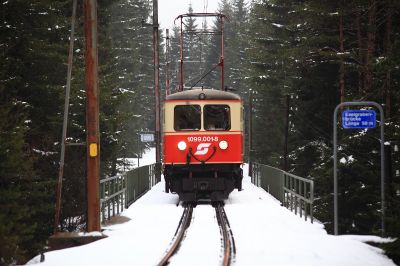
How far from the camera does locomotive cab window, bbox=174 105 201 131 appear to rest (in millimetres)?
17094

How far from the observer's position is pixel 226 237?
1105 centimetres

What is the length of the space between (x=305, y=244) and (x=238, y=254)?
1.52 meters

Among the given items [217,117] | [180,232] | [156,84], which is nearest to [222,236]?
[180,232]

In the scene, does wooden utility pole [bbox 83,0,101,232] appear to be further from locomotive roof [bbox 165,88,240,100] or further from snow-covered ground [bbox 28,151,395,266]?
locomotive roof [bbox 165,88,240,100]

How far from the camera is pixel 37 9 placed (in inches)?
661

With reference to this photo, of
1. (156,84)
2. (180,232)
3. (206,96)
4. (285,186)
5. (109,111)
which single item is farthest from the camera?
(156,84)

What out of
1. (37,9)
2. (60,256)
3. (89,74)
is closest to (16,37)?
(37,9)

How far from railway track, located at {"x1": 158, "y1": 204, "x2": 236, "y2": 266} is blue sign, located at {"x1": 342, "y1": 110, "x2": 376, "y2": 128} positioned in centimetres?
327

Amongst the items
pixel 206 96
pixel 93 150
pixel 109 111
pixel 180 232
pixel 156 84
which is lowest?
pixel 180 232

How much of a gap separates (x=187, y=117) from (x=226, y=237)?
22.0 feet

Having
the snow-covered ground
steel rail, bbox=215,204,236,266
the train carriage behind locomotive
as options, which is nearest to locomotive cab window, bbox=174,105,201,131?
the train carriage behind locomotive

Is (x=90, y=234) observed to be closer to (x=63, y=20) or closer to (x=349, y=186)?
(x=349, y=186)

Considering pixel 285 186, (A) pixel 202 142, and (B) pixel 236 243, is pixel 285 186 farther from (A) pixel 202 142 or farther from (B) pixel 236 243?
(B) pixel 236 243

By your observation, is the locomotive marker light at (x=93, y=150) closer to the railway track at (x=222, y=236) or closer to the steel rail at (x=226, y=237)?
the railway track at (x=222, y=236)
